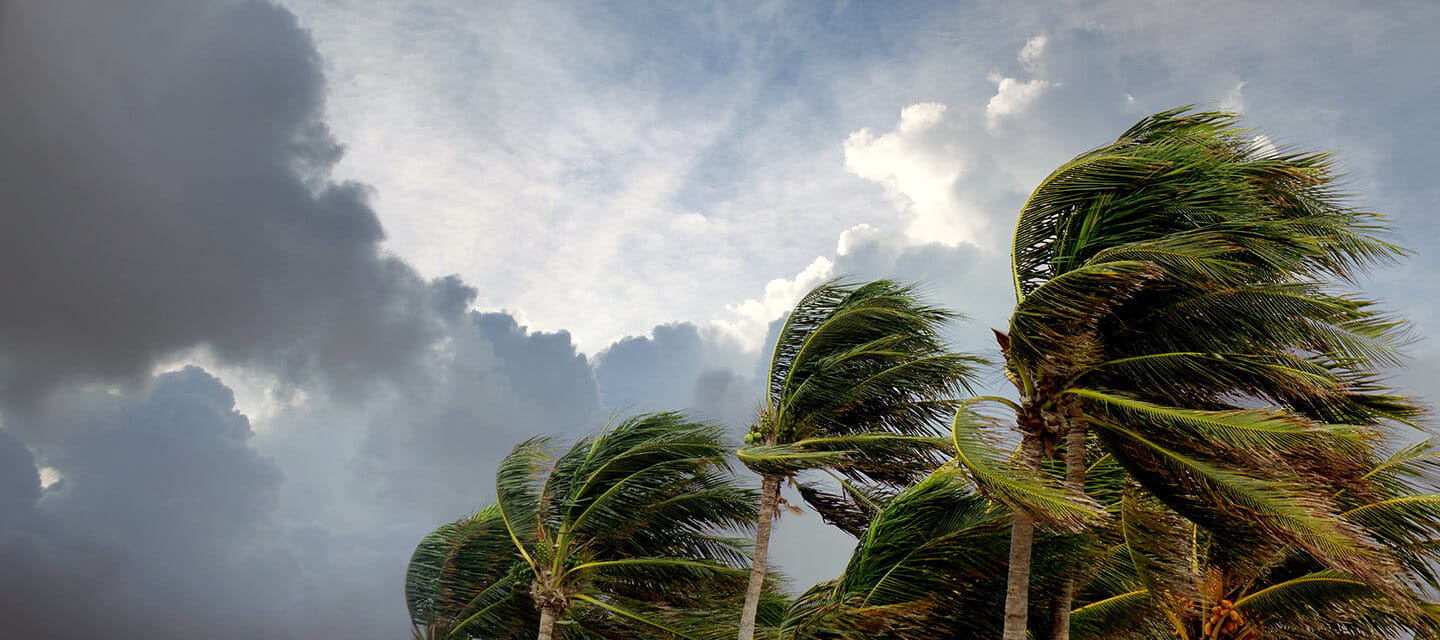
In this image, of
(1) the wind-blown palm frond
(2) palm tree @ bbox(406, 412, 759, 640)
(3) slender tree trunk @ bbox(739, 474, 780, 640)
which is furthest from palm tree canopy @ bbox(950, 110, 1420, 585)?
(2) palm tree @ bbox(406, 412, 759, 640)

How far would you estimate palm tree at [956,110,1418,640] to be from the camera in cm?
815

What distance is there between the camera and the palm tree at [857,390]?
14.1m

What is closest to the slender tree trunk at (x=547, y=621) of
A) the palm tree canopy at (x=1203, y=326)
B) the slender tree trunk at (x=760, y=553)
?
the slender tree trunk at (x=760, y=553)

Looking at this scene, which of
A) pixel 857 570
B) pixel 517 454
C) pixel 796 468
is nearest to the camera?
pixel 857 570

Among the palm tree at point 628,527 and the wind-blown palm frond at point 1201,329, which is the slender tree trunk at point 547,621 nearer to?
the palm tree at point 628,527

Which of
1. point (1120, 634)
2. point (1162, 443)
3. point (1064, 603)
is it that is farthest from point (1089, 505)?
point (1120, 634)

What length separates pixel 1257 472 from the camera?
8.22 meters

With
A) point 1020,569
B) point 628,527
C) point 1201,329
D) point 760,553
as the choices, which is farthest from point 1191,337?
point 628,527

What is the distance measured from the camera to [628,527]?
16.8 metres

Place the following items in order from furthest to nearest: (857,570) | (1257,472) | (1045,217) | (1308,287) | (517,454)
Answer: (517,454) < (857,570) < (1045,217) < (1308,287) < (1257,472)

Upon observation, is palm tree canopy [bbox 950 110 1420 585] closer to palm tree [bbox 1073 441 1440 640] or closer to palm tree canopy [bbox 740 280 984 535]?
palm tree [bbox 1073 441 1440 640]

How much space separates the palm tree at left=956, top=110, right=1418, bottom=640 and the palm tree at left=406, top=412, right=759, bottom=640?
23.9 ft

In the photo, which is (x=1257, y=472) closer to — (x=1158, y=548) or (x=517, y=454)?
(x=1158, y=548)

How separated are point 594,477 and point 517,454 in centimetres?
232
